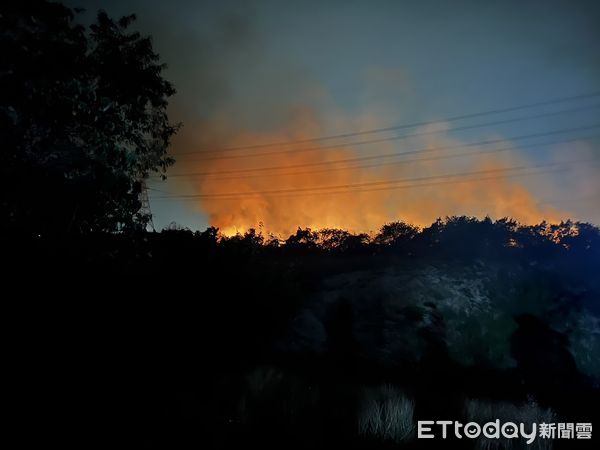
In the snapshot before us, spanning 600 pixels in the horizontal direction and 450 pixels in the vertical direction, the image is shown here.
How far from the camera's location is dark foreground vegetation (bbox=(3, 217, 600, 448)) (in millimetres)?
6223

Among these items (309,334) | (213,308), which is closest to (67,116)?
(213,308)

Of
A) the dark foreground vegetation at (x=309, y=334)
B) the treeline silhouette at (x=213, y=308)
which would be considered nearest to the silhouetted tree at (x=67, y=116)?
the treeline silhouette at (x=213, y=308)

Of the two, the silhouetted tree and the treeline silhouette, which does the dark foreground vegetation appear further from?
the silhouetted tree

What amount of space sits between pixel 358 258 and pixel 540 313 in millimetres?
8610

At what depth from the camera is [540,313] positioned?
15516 millimetres

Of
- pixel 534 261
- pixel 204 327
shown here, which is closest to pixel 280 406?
pixel 204 327

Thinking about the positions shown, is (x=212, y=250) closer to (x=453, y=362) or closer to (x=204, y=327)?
(x=204, y=327)

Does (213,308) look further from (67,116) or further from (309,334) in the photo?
(67,116)

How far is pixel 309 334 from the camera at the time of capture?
14008 millimetres

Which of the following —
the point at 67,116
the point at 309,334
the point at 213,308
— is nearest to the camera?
the point at 213,308

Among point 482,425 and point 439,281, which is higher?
point 439,281

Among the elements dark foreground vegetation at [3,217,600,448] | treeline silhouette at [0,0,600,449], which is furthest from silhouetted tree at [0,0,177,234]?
dark foreground vegetation at [3,217,600,448]

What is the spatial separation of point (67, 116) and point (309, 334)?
37.1 feet

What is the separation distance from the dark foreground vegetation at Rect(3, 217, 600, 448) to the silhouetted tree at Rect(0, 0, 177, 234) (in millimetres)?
2826
